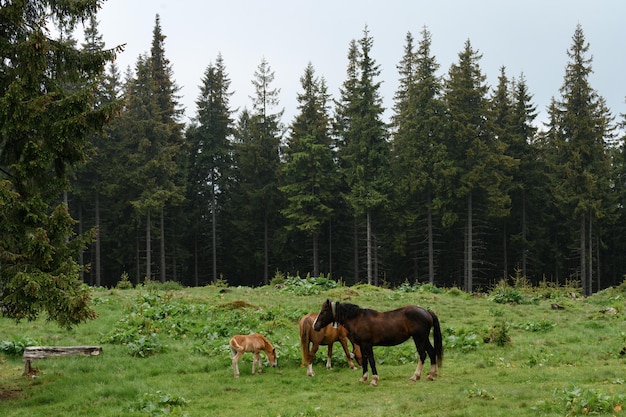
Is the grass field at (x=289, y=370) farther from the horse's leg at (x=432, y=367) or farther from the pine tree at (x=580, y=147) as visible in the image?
the pine tree at (x=580, y=147)

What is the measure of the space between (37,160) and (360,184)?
35.4 metres

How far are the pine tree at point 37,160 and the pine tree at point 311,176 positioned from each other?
3475cm

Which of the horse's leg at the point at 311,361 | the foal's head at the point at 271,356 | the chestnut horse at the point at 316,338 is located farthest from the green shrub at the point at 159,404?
the chestnut horse at the point at 316,338

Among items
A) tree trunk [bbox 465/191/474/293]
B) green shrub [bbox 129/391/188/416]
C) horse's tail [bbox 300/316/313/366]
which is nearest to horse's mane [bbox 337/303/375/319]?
horse's tail [bbox 300/316/313/366]

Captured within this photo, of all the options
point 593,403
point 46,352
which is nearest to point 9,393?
point 46,352

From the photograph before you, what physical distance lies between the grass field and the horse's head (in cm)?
127

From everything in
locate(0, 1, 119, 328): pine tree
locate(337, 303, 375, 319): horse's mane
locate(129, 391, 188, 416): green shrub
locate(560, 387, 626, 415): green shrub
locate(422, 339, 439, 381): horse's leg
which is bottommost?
locate(129, 391, 188, 416): green shrub

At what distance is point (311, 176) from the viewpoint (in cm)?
4906

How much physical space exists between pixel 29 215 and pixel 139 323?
24.4 ft

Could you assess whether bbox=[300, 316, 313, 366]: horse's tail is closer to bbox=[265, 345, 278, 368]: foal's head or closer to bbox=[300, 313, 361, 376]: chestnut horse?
bbox=[300, 313, 361, 376]: chestnut horse

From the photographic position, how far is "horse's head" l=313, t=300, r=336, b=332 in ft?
42.2

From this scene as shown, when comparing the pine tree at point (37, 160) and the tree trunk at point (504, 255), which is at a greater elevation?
the pine tree at point (37, 160)

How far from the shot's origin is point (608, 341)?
53.6 feet

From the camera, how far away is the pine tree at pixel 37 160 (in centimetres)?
1188
